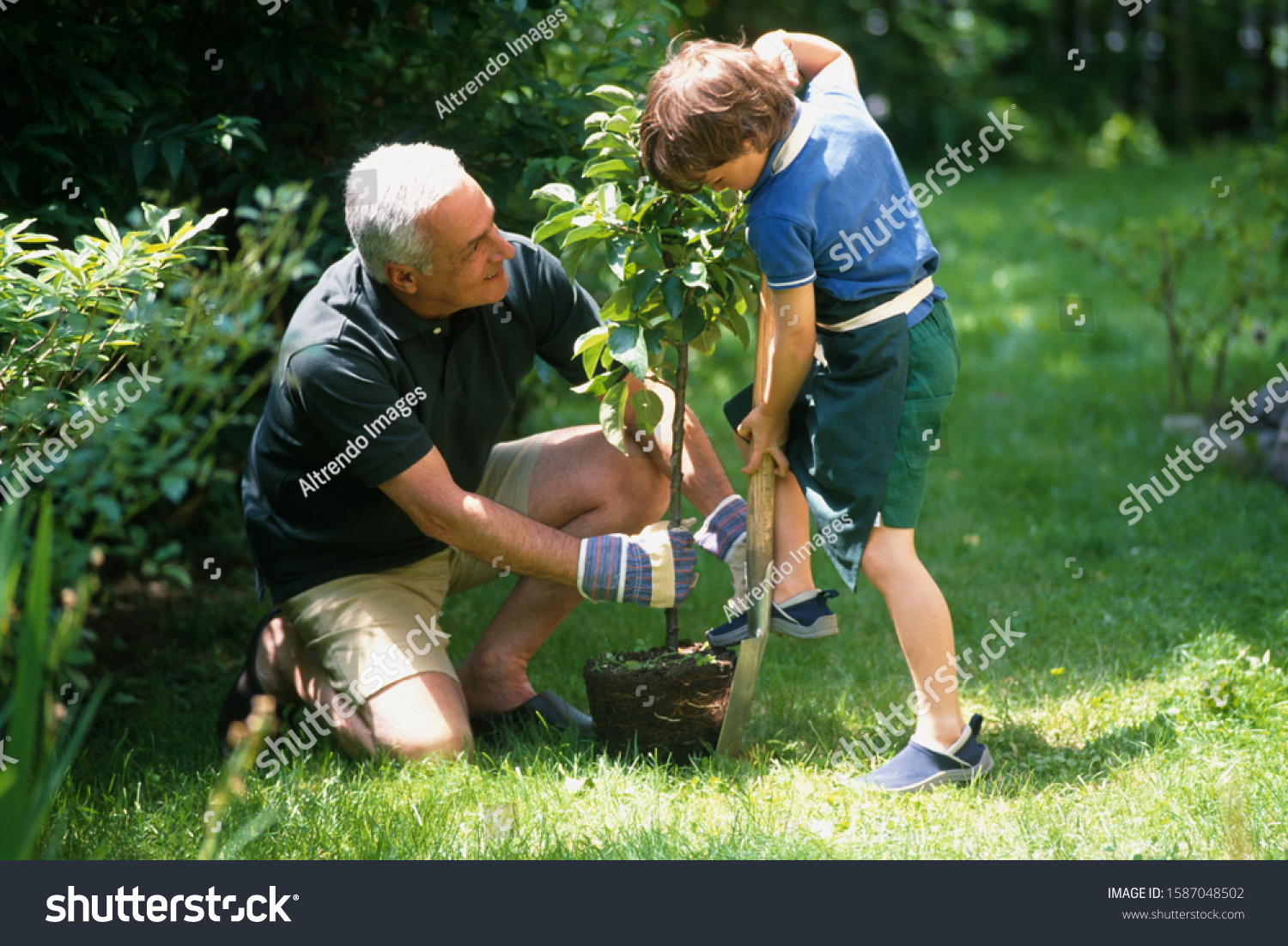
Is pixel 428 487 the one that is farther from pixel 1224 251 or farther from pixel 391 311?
pixel 1224 251

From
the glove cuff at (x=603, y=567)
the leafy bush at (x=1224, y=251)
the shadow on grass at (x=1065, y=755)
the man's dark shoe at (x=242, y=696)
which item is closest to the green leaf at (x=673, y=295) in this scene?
the glove cuff at (x=603, y=567)

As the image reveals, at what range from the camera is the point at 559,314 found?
109 inches

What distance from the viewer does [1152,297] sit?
176 inches

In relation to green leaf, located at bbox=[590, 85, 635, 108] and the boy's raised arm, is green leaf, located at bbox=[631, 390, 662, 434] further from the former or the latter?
the boy's raised arm

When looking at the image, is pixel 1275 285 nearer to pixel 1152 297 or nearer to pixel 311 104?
pixel 1152 297

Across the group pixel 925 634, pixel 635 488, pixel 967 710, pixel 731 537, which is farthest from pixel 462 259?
pixel 967 710

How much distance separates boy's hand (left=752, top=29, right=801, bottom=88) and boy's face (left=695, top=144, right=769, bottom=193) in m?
0.25

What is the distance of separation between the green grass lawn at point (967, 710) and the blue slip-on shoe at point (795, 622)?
263 millimetres

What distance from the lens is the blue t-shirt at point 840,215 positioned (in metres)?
2.18

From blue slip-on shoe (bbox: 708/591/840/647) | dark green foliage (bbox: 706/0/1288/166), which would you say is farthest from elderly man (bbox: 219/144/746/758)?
dark green foliage (bbox: 706/0/1288/166)

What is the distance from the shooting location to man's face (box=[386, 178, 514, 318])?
236cm

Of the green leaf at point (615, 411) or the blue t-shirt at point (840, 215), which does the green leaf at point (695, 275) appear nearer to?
the blue t-shirt at point (840, 215)

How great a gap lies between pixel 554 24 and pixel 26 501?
5.60 ft
